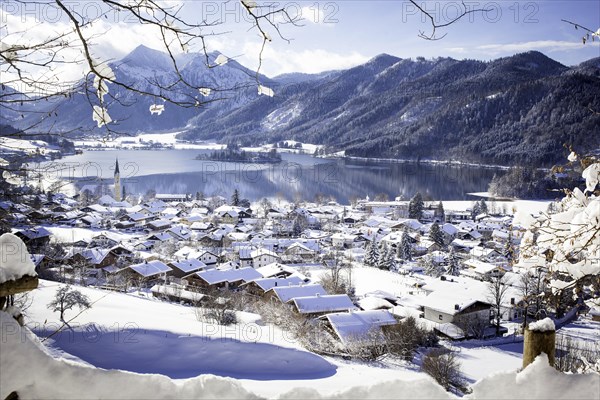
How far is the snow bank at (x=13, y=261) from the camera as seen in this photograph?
1.12m

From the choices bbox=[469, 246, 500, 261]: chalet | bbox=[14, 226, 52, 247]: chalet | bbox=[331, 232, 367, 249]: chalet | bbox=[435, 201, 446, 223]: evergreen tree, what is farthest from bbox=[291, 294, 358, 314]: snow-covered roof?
bbox=[435, 201, 446, 223]: evergreen tree

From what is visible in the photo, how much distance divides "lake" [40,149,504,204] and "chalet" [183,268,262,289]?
885 inches

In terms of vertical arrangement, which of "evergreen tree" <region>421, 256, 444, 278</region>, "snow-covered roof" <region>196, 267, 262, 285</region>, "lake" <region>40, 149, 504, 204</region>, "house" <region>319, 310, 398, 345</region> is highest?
"lake" <region>40, 149, 504, 204</region>

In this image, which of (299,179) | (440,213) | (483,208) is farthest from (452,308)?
(299,179)

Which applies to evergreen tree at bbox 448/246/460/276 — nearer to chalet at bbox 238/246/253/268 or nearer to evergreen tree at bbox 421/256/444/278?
evergreen tree at bbox 421/256/444/278

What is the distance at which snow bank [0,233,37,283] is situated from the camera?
112cm

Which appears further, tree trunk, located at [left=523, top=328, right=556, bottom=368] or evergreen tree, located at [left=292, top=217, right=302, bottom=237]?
evergreen tree, located at [left=292, top=217, right=302, bottom=237]

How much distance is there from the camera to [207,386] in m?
1.04

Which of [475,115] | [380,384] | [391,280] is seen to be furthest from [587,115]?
[380,384]

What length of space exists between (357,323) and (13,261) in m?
9.43

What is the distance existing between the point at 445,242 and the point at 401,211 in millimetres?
8448

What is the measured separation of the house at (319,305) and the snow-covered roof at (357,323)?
1.08 metres

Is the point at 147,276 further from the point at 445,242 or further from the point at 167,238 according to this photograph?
the point at 445,242

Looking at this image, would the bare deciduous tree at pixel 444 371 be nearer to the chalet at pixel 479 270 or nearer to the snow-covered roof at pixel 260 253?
the chalet at pixel 479 270
